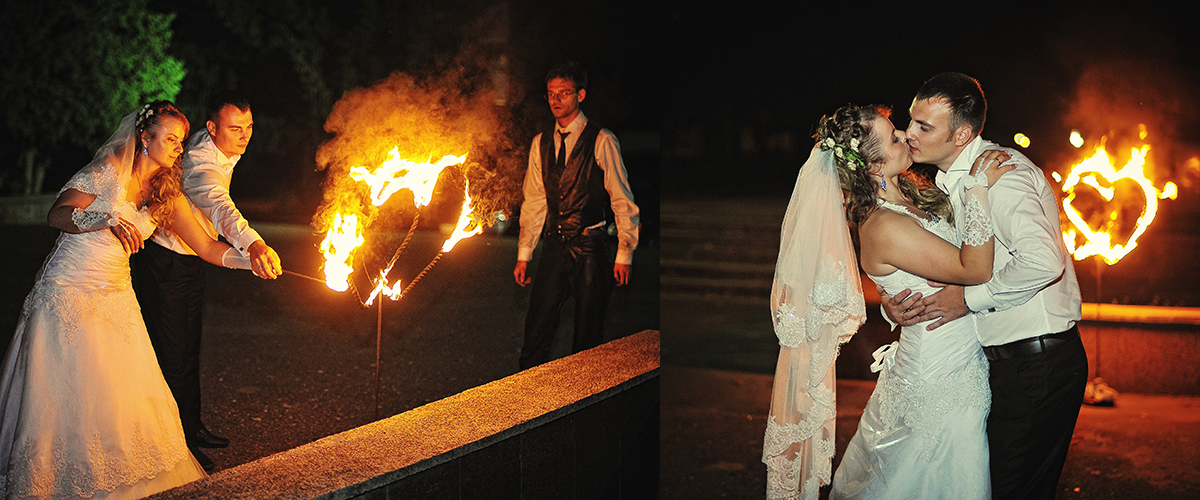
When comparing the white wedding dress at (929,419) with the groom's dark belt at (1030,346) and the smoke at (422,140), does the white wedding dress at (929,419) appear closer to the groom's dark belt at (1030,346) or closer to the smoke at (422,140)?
the groom's dark belt at (1030,346)

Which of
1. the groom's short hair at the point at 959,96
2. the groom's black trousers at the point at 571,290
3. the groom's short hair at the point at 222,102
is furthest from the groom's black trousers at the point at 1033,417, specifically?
the groom's short hair at the point at 222,102

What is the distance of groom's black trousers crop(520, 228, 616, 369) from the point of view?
452 centimetres

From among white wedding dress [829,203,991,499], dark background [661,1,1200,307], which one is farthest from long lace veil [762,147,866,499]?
dark background [661,1,1200,307]

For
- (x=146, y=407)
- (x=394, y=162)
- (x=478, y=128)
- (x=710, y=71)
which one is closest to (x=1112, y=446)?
(x=478, y=128)

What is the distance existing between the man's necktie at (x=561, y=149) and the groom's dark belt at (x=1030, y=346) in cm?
223

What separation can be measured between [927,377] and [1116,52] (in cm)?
669

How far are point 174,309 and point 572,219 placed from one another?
6.39 feet

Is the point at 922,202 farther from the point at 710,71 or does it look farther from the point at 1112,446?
the point at 710,71

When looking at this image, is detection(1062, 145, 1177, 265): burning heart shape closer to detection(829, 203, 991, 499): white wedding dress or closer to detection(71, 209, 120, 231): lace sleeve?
detection(829, 203, 991, 499): white wedding dress

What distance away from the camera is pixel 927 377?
2.86m

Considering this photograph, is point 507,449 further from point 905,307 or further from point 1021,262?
point 1021,262

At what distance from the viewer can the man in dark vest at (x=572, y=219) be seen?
4.33 meters

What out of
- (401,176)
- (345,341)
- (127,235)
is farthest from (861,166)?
(345,341)

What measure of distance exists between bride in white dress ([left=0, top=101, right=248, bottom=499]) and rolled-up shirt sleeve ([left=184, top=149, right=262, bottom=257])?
0.19 meters
